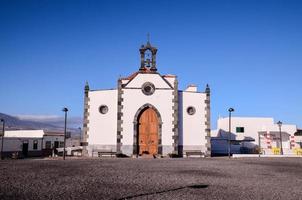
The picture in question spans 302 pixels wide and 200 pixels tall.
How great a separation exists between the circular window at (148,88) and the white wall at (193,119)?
3014 millimetres

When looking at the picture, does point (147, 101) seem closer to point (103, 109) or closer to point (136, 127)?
point (136, 127)

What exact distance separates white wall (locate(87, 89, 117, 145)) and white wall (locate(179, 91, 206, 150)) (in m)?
6.81

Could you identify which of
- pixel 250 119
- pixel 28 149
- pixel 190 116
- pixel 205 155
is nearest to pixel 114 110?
pixel 190 116

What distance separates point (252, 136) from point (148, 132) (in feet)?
101

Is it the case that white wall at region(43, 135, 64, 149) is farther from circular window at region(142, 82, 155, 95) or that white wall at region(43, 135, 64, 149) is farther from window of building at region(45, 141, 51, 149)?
circular window at region(142, 82, 155, 95)

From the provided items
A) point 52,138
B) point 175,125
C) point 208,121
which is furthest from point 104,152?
point 52,138

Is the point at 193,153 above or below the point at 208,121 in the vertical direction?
below

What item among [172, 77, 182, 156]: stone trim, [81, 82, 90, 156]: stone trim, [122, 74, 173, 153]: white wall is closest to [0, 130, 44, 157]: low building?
[81, 82, 90, 156]: stone trim

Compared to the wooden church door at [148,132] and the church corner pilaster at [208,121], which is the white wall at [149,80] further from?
the church corner pilaster at [208,121]

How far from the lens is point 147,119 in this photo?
3083 cm

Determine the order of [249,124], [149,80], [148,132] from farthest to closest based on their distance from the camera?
[249,124] < [149,80] < [148,132]

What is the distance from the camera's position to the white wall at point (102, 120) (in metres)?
30.6

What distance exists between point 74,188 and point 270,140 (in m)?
44.8

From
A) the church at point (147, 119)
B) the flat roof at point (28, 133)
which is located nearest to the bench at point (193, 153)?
the church at point (147, 119)
